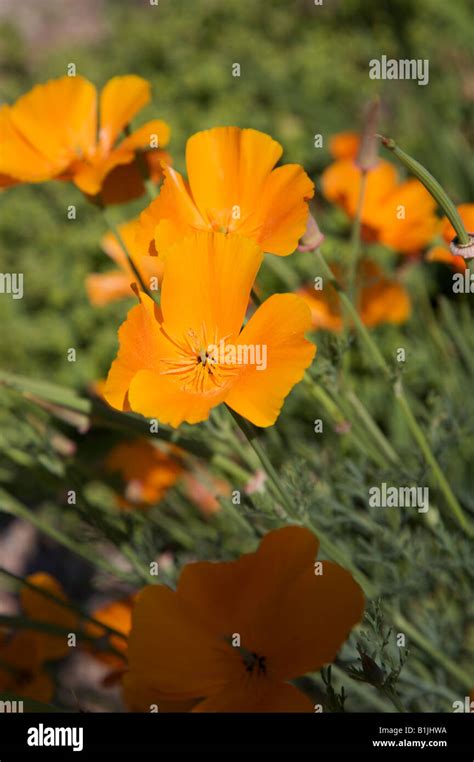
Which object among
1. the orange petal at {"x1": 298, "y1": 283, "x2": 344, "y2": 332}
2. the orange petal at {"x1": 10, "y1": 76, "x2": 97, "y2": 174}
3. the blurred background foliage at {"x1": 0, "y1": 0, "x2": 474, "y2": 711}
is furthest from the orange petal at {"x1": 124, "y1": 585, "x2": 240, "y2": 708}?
the orange petal at {"x1": 298, "y1": 283, "x2": 344, "y2": 332}

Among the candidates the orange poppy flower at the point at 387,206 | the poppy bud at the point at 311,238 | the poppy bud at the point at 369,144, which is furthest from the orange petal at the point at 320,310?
the poppy bud at the point at 311,238

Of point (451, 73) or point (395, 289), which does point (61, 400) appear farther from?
point (451, 73)

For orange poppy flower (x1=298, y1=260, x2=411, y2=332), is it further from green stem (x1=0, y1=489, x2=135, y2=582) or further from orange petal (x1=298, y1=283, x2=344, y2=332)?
green stem (x1=0, y1=489, x2=135, y2=582)

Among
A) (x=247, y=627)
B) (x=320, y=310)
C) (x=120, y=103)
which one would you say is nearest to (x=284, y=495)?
(x=247, y=627)

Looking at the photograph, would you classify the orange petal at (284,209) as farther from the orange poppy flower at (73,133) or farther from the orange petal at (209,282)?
the orange poppy flower at (73,133)

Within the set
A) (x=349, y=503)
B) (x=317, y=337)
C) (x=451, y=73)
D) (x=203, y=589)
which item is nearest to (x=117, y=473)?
(x=317, y=337)
